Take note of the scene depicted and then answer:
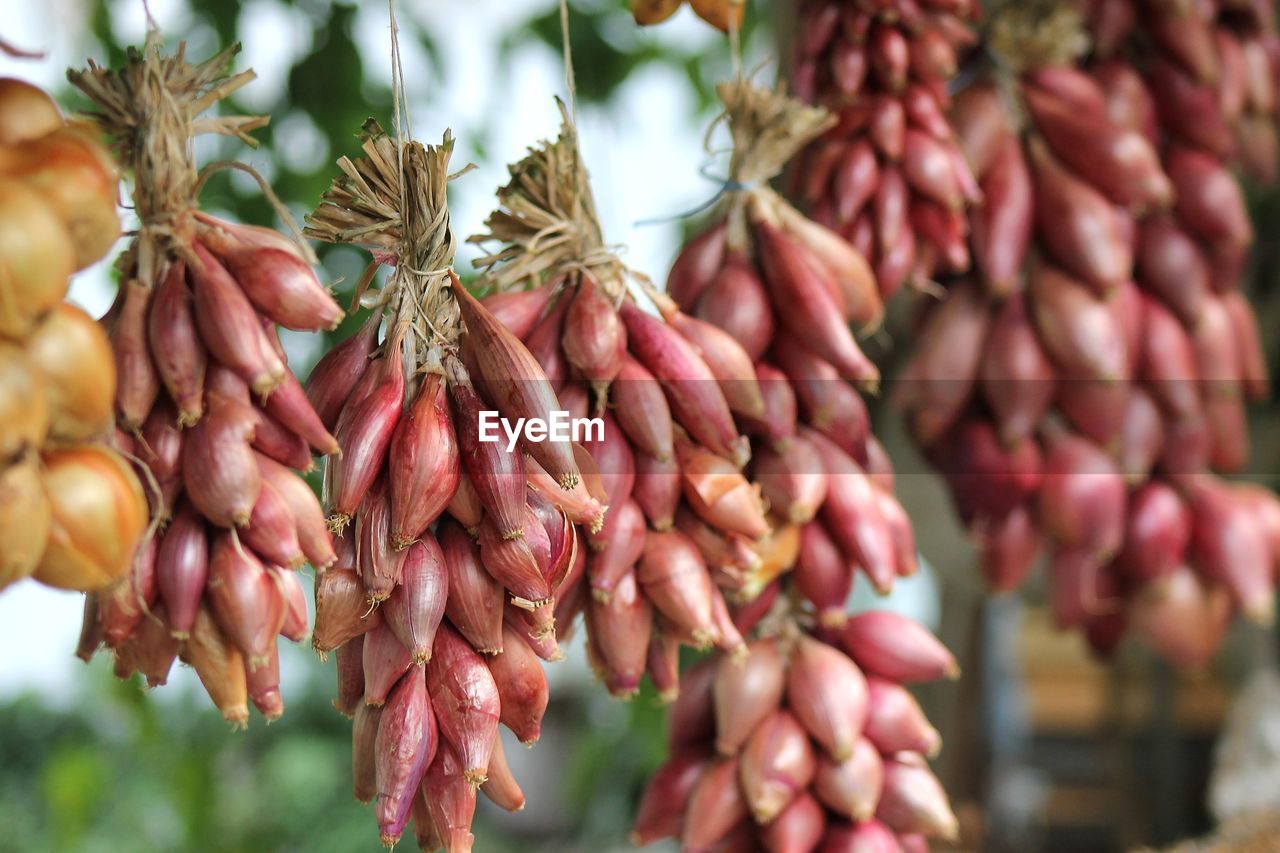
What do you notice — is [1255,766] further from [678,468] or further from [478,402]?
[478,402]

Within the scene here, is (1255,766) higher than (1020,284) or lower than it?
lower

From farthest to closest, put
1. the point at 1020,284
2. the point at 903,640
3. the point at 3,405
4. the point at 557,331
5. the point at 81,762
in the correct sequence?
the point at 81,762
the point at 1020,284
the point at 903,640
the point at 557,331
the point at 3,405

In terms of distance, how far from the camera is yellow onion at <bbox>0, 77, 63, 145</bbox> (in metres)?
0.43

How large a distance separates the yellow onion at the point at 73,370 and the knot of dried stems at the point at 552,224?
28 centimetres

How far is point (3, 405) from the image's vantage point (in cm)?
36

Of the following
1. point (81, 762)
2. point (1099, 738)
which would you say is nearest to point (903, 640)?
point (81, 762)

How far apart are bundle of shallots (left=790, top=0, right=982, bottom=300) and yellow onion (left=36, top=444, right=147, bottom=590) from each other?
605 millimetres

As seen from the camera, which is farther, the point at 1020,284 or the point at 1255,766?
the point at 1255,766

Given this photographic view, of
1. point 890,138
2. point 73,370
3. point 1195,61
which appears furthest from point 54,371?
point 1195,61

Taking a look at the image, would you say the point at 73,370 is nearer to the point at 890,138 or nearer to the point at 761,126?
the point at 761,126

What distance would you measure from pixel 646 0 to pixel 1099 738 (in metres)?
2.07

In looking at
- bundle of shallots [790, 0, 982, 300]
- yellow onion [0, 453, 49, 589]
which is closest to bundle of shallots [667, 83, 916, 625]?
bundle of shallots [790, 0, 982, 300]

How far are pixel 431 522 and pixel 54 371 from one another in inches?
6.8

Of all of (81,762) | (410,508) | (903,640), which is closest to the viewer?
(410,508)
